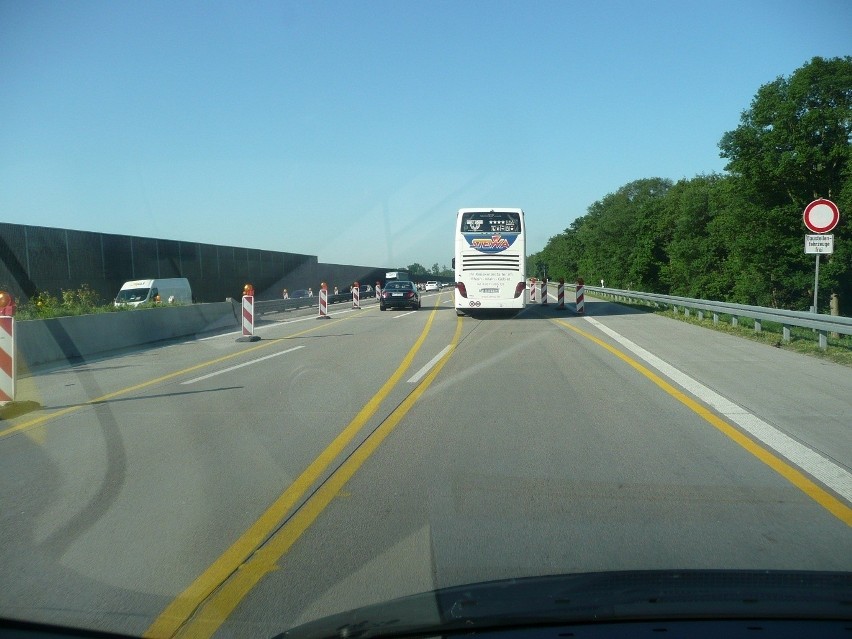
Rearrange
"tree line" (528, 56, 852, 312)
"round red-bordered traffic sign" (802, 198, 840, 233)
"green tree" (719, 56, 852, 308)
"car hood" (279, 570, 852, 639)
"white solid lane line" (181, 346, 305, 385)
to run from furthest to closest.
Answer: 1. "green tree" (719, 56, 852, 308)
2. "tree line" (528, 56, 852, 312)
3. "round red-bordered traffic sign" (802, 198, 840, 233)
4. "white solid lane line" (181, 346, 305, 385)
5. "car hood" (279, 570, 852, 639)

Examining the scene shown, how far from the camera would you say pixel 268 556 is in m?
5.04

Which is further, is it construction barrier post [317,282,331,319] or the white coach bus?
construction barrier post [317,282,331,319]

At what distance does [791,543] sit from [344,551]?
9.42 feet

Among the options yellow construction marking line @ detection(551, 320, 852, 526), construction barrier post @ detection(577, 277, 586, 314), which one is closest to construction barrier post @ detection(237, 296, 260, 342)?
yellow construction marking line @ detection(551, 320, 852, 526)

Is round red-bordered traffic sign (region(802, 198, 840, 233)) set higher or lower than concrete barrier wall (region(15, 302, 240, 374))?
higher

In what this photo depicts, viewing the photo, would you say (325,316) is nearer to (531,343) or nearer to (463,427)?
(531,343)

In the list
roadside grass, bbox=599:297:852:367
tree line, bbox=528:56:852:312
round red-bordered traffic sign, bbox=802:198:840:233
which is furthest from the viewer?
tree line, bbox=528:56:852:312

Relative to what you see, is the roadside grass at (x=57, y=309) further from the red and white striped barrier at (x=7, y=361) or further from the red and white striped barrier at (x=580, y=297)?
the red and white striped barrier at (x=580, y=297)

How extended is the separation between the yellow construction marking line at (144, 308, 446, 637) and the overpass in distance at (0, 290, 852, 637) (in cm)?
2

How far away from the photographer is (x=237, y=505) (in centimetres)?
619

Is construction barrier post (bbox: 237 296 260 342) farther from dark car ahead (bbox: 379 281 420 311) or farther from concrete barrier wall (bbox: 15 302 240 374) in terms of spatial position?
dark car ahead (bbox: 379 281 420 311)

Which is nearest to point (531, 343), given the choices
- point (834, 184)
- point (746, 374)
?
point (746, 374)

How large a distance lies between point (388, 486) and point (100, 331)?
1605 centimetres

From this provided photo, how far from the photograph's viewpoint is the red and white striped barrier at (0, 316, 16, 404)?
10922 millimetres
